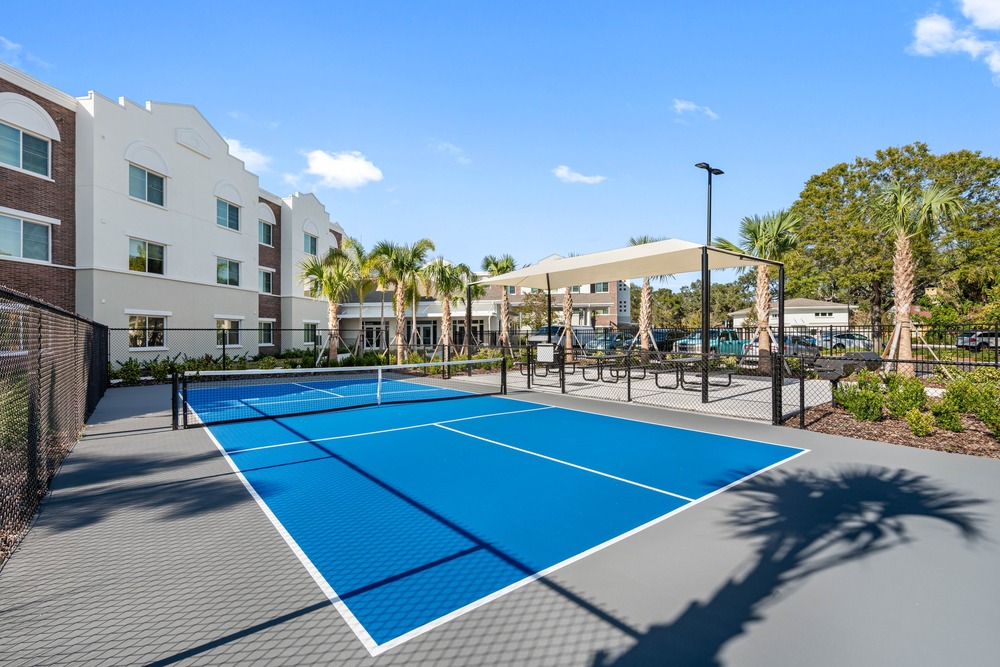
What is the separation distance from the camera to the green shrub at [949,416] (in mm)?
8719

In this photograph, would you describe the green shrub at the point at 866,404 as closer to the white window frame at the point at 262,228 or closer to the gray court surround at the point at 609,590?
the gray court surround at the point at 609,590

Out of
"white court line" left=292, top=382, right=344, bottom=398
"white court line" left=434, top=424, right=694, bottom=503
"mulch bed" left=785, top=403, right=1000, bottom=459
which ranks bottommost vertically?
"white court line" left=292, top=382, right=344, bottom=398

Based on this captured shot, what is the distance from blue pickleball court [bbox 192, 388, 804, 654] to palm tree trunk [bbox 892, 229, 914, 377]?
1017cm

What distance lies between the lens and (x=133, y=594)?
12.2 feet

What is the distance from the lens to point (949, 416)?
8.79 meters

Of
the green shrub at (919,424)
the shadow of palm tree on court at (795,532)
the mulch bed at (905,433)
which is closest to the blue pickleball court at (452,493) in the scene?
the shadow of palm tree on court at (795,532)

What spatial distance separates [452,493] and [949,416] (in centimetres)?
892

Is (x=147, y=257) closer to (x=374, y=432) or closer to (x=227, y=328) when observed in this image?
(x=227, y=328)

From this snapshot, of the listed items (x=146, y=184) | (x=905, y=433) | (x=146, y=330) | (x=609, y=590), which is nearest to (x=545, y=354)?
(x=905, y=433)

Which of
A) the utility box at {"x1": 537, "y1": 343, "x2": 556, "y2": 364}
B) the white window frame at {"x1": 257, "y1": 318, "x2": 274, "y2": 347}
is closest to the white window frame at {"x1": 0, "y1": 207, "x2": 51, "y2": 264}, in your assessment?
the white window frame at {"x1": 257, "y1": 318, "x2": 274, "y2": 347}

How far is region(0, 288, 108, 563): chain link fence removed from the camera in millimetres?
4961

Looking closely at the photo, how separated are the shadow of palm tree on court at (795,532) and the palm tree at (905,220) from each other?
1076 centimetres

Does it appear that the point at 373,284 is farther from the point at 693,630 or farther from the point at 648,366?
the point at 693,630

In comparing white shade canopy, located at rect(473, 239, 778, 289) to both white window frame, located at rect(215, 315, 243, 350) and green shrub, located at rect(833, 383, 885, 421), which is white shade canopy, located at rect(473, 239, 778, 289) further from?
white window frame, located at rect(215, 315, 243, 350)
